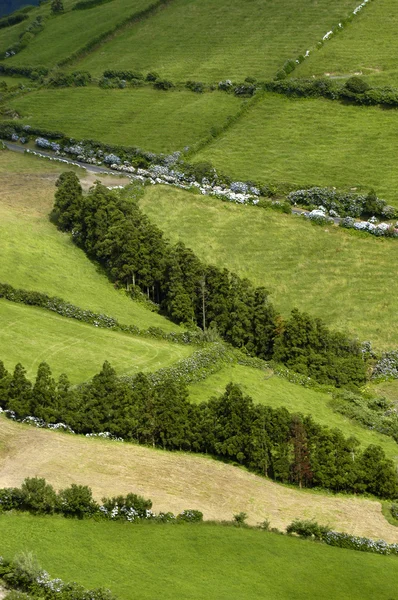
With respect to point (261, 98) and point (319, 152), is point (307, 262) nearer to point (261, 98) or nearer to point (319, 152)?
point (319, 152)

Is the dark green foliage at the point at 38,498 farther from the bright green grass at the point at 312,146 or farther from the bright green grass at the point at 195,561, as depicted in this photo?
the bright green grass at the point at 312,146

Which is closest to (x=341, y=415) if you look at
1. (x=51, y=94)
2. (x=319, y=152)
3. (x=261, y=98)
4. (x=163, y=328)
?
(x=163, y=328)

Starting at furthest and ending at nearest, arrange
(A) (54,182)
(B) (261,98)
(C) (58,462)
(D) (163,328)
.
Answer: (B) (261,98)
(A) (54,182)
(D) (163,328)
(C) (58,462)

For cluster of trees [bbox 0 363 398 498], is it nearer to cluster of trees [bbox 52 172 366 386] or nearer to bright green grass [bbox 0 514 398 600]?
bright green grass [bbox 0 514 398 600]

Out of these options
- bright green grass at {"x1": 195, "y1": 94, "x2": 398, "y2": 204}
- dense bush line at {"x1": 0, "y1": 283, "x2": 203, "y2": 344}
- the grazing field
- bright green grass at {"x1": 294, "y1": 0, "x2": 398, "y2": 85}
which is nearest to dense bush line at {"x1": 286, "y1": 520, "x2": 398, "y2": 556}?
the grazing field

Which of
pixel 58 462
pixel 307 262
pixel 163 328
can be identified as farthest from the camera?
pixel 307 262

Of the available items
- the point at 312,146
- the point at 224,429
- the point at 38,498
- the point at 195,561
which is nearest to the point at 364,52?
the point at 312,146

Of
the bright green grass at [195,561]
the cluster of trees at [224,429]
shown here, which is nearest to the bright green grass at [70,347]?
the cluster of trees at [224,429]
